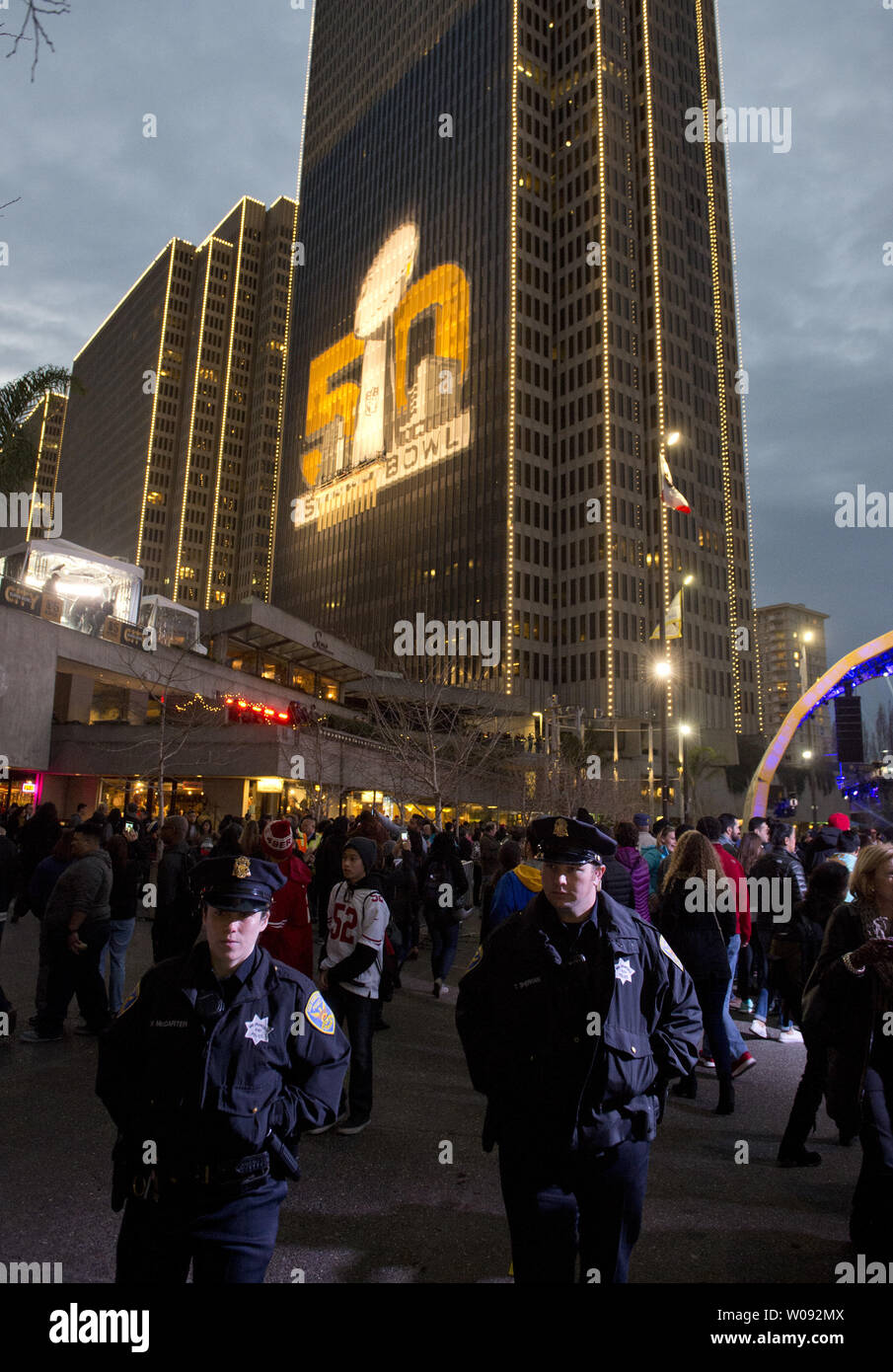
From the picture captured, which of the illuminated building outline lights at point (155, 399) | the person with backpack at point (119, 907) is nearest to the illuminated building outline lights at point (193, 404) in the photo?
the illuminated building outline lights at point (155, 399)

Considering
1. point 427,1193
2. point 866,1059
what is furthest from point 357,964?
point 866,1059

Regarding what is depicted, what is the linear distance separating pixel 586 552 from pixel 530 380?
19.4 metres

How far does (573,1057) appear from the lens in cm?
273

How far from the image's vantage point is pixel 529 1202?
106 inches

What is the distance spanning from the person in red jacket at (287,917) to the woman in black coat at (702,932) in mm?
2701

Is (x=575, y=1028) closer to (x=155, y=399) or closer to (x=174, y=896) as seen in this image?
(x=174, y=896)

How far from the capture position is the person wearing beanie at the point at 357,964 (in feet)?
17.9

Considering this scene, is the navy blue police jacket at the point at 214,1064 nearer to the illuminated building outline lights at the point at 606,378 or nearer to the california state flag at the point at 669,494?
the california state flag at the point at 669,494

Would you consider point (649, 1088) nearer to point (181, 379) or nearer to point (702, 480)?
point (702, 480)

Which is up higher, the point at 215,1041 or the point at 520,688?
the point at 520,688

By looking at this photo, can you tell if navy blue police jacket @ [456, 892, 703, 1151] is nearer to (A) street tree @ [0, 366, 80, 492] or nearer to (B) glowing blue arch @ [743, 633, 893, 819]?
(A) street tree @ [0, 366, 80, 492]

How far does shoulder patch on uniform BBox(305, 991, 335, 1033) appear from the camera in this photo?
109 inches

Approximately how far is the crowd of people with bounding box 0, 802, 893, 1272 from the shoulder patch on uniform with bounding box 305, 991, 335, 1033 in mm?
383
